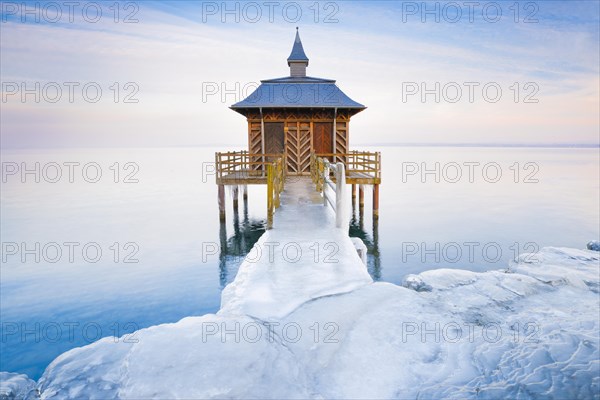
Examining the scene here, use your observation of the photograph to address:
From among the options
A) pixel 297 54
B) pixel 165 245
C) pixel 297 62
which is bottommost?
pixel 165 245

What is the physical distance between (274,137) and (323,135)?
3059 mm

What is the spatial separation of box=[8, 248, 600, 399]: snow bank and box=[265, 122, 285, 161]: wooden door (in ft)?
54.3

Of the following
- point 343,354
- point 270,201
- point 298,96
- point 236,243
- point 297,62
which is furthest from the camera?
point 297,62

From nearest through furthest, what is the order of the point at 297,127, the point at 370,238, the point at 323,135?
the point at 370,238
the point at 297,127
the point at 323,135

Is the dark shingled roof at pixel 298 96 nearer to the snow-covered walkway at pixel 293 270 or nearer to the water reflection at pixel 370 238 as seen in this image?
the water reflection at pixel 370 238

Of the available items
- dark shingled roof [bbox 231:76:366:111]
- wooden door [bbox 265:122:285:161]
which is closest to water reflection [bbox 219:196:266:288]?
wooden door [bbox 265:122:285:161]

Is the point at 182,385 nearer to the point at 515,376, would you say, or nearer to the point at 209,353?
the point at 209,353

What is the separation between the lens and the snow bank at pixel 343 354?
3.83m

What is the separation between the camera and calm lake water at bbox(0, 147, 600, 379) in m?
11.3

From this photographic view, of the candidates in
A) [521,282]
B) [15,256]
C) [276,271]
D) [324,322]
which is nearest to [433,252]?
[521,282]

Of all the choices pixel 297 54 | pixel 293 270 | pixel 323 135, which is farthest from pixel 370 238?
pixel 297 54

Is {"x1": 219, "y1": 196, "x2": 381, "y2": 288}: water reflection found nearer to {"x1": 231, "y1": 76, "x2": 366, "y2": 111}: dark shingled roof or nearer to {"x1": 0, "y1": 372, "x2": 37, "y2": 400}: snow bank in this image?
{"x1": 231, "y1": 76, "x2": 366, "y2": 111}: dark shingled roof

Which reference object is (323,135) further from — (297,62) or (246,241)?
(246,241)

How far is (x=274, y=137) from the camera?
22.4 metres
